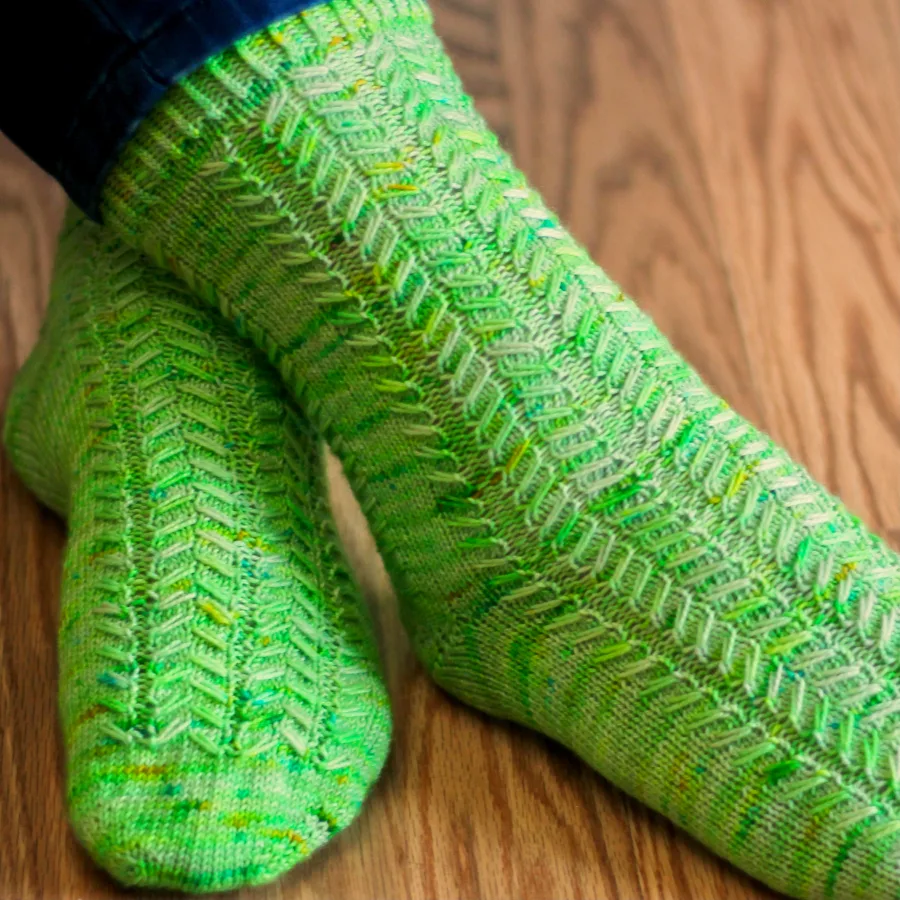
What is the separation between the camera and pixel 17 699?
2.20 ft

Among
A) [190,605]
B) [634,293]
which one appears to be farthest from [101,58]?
[634,293]

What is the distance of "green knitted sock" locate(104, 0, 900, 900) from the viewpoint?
0.56 m

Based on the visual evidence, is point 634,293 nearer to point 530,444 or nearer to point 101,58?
point 530,444

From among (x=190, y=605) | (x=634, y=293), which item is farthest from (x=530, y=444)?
(x=634, y=293)

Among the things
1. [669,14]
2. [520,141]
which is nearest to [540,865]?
[520,141]

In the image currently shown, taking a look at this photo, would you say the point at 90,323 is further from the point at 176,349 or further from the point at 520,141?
the point at 520,141

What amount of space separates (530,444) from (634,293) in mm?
345

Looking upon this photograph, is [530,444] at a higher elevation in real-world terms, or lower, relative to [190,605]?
higher

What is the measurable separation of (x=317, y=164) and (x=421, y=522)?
198 mm

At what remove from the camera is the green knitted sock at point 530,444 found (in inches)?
22.0

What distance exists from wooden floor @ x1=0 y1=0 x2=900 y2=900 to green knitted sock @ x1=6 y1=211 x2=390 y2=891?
0.05 metres

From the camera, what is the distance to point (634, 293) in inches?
35.7

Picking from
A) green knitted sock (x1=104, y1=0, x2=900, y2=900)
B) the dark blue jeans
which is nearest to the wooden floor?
green knitted sock (x1=104, y1=0, x2=900, y2=900)

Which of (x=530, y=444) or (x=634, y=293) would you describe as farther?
(x=634, y=293)
